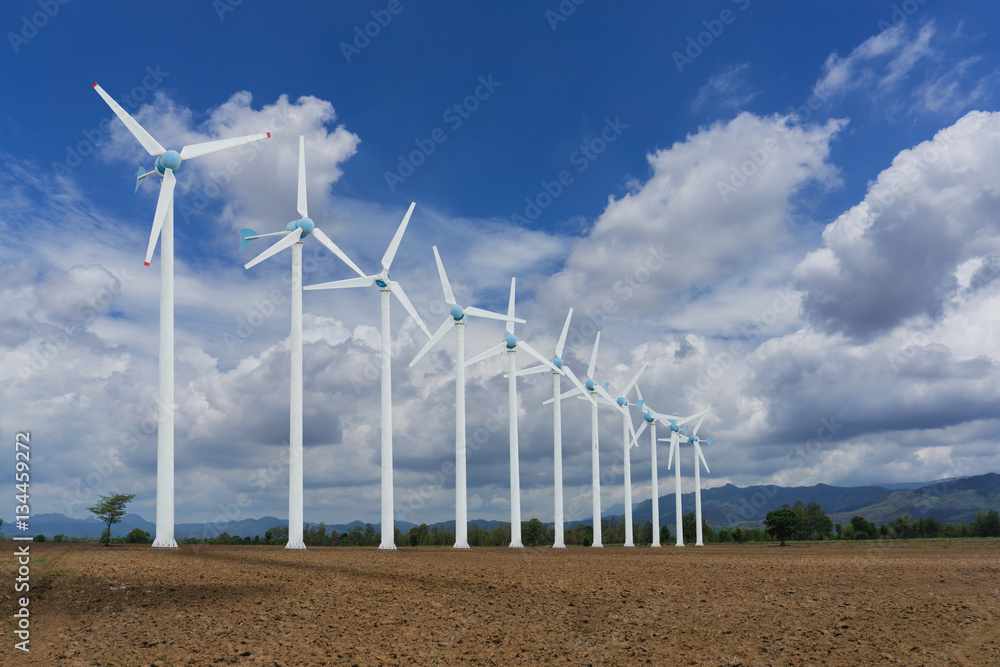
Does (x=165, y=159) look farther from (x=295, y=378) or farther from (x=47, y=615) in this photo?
(x=47, y=615)

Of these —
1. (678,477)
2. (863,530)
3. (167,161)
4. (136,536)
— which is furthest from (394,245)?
(863,530)

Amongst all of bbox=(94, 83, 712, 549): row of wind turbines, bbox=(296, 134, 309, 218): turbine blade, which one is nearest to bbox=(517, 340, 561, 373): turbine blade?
bbox=(94, 83, 712, 549): row of wind turbines

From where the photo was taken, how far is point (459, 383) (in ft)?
252

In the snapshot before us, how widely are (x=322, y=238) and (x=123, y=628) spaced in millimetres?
40250

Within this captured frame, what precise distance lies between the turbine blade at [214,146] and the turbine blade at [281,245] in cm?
796

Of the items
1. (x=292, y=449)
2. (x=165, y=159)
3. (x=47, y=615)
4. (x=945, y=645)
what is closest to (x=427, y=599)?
(x=47, y=615)

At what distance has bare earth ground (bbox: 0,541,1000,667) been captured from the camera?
24234 millimetres

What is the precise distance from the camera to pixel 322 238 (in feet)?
198

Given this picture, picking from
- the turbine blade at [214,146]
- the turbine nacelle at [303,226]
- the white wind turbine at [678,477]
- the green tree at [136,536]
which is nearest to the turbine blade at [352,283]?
the turbine nacelle at [303,226]

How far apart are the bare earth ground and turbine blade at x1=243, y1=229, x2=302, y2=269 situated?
23673 mm

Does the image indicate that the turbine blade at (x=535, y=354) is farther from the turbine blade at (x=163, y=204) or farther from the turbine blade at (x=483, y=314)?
the turbine blade at (x=163, y=204)

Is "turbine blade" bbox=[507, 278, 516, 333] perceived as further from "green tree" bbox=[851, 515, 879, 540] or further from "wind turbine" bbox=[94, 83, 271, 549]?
"green tree" bbox=[851, 515, 879, 540]

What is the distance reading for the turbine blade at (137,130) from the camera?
4588 centimetres

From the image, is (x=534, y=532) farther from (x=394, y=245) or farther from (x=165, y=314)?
(x=165, y=314)
